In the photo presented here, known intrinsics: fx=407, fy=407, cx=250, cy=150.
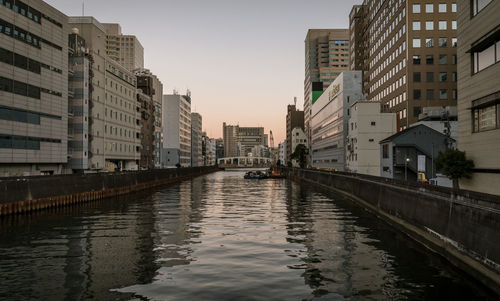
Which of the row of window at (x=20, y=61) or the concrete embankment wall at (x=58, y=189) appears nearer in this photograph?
the concrete embankment wall at (x=58, y=189)

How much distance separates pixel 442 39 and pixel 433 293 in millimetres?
109683

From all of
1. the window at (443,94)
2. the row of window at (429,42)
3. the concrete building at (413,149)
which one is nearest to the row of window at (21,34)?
the concrete building at (413,149)

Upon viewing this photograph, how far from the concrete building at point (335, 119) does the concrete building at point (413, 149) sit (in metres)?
47.9

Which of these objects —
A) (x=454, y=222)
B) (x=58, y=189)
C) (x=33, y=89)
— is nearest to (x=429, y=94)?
(x=33, y=89)

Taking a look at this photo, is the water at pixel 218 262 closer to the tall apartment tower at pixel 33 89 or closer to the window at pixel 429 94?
the tall apartment tower at pixel 33 89

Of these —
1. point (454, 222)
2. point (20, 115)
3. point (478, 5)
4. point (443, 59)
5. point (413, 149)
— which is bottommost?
point (454, 222)

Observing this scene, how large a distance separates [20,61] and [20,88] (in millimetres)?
4401

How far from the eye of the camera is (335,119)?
441ft

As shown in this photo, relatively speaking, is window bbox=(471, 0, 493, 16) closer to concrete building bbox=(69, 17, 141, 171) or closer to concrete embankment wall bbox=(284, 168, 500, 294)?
concrete embankment wall bbox=(284, 168, 500, 294)

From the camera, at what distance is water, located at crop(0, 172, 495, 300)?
15109 millimetres

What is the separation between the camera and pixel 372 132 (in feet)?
304

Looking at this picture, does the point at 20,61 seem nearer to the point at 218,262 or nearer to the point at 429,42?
the point at 218,262

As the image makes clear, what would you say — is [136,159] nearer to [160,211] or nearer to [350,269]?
[160,211]

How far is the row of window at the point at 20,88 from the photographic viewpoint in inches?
2495
